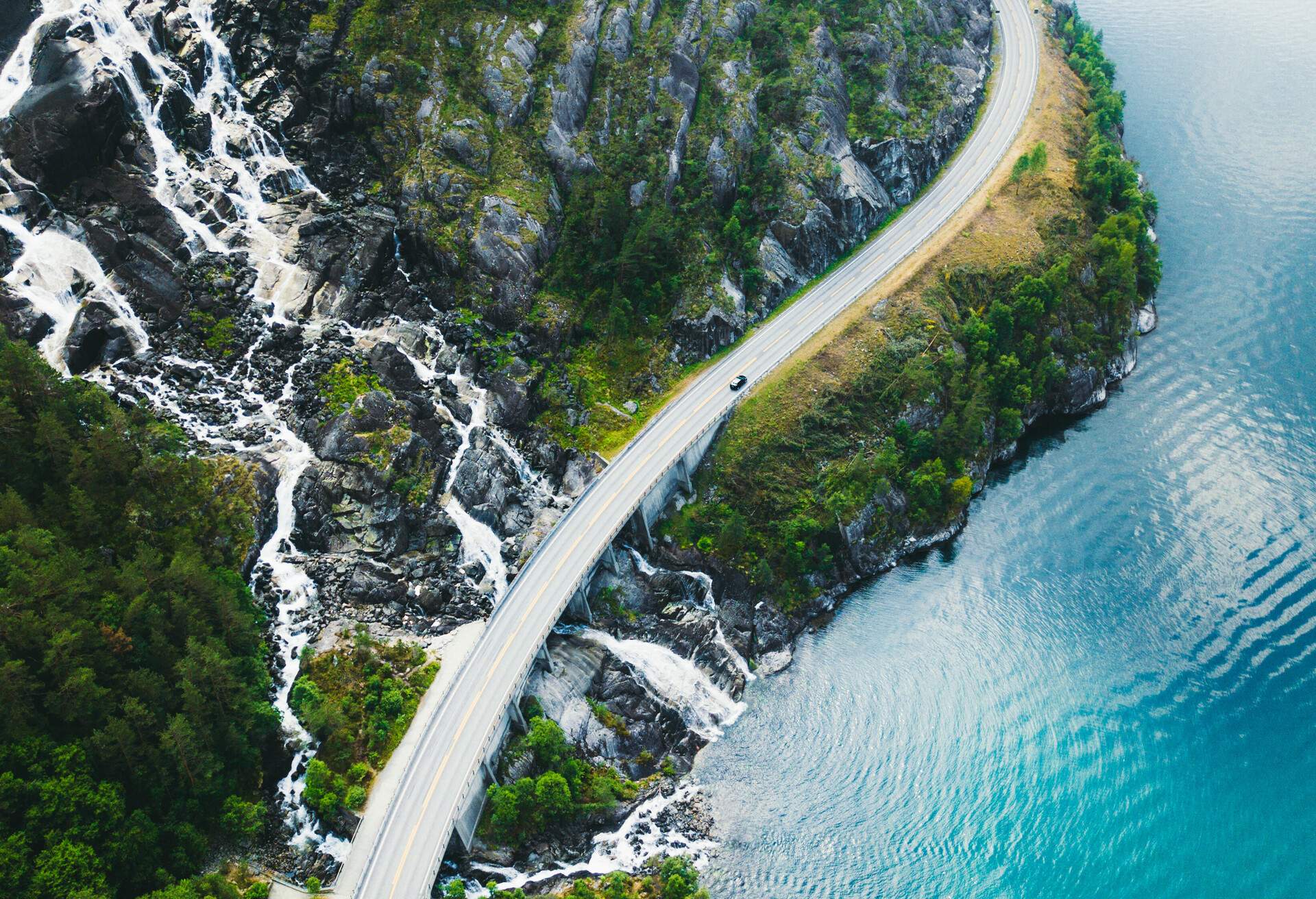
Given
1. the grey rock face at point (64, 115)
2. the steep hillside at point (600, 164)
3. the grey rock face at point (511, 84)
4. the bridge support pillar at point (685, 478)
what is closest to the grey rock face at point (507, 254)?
the steep hillside at point (600, 164)

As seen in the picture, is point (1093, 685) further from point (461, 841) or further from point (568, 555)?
point (461, 841)

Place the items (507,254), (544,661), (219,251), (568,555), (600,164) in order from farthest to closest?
1. (600,164)
2. (507,254)
3. (219,251)
4. (568,555)
5. (544,661)

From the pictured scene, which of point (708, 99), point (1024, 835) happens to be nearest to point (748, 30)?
point (708, 99)

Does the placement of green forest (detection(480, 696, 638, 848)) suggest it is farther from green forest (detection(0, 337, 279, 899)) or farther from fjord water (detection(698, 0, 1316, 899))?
green forest (detection(0, 337, 279, 899))

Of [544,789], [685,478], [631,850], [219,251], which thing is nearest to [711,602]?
[685,478]

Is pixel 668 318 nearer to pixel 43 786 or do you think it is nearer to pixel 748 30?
pixel 748 30

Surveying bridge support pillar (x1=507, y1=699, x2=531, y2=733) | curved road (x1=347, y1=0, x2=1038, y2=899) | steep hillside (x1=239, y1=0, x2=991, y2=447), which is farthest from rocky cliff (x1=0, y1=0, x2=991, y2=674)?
bridge support pillar (x1=507, y1=699, x2=531, y2=733)
